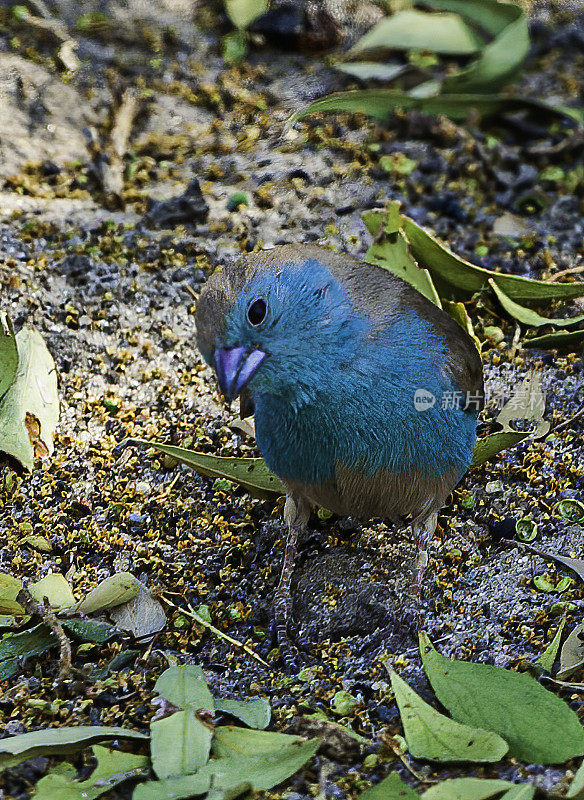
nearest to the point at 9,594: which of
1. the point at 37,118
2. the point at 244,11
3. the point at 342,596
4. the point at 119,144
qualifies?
the point at 342,596

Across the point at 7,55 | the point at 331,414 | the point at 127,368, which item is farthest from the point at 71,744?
the point at 7,55

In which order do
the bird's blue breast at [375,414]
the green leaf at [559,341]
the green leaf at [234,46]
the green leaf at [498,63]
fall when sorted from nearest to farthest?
1. the bird's blue breast at [375,414]
2. the green leaf at [559,341]
3. the green leaf at [498,63]
4. the green leaf at [234,46]

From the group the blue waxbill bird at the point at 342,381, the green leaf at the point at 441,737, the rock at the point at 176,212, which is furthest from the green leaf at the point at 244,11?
the green leaf at the point at 441,737

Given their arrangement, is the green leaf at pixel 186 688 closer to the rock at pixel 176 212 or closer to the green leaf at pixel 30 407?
the green leaf at pixel 30 407

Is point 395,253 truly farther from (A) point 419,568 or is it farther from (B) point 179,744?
(B) point 179,744

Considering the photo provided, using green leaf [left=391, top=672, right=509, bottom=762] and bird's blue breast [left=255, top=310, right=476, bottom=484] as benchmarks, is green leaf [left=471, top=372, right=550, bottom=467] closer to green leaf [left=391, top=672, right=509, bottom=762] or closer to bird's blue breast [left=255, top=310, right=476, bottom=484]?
bird's blue breast [left=255, top=310, right=476, bottom=484]

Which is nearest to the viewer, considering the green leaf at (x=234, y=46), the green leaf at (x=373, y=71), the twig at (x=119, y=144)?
the twig at (x=119, y=144)

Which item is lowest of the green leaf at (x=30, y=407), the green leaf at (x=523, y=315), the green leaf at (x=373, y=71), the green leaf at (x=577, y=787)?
the green leaf at (x=577, y=787)

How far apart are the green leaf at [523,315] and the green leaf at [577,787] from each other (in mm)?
1618

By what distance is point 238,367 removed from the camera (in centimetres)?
215

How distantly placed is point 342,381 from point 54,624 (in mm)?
922

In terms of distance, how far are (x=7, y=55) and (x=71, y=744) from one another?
3450 mm

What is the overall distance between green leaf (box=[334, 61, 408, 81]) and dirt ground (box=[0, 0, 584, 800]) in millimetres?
125

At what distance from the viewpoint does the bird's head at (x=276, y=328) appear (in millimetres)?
2135
